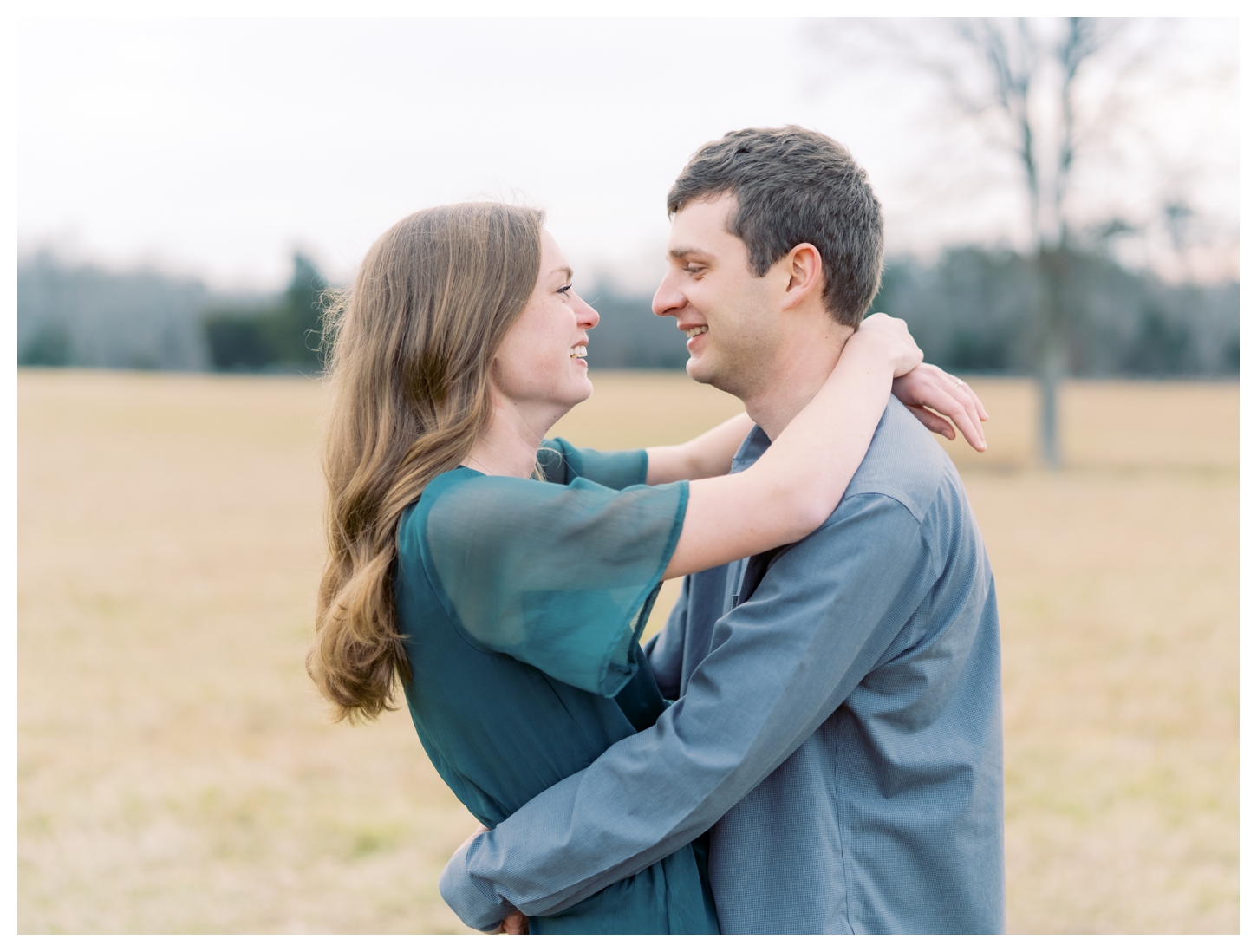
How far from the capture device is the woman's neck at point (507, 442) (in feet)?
6.54

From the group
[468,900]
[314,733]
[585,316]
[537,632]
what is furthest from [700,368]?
[314,733]

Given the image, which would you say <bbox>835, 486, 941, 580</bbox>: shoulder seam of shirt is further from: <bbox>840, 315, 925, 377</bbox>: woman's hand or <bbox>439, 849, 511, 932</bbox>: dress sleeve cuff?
<bbox>439, 849, 511, 932</bbox>: dress sleeve cuff

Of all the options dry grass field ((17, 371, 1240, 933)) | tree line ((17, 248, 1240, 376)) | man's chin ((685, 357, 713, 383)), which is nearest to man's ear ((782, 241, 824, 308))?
man's chin ((685, 357, 713, 383))

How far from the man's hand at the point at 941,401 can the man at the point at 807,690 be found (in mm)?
182

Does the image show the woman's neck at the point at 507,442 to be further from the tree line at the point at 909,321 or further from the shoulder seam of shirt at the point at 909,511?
the tree line at the point at 909,321

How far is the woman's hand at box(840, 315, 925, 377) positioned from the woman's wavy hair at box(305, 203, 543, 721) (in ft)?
2.43

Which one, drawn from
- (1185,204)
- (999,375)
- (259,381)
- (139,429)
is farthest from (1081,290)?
(259,381)

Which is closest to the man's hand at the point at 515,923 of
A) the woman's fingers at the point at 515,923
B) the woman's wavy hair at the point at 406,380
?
the woman's fingers at the point at 515,923

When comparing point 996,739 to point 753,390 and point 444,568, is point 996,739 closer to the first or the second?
point 753,390

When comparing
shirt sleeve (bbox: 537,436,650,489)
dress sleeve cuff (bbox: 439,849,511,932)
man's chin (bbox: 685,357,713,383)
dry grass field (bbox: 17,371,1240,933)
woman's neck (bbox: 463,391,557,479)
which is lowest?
dry grass field (bbox: 17,371,1240,933)

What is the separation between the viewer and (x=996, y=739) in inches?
79.4

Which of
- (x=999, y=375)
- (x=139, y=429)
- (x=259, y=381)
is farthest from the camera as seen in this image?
(x=259, y=381)

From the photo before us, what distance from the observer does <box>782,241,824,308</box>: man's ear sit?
2111 mm

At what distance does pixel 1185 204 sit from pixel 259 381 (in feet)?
99.6
